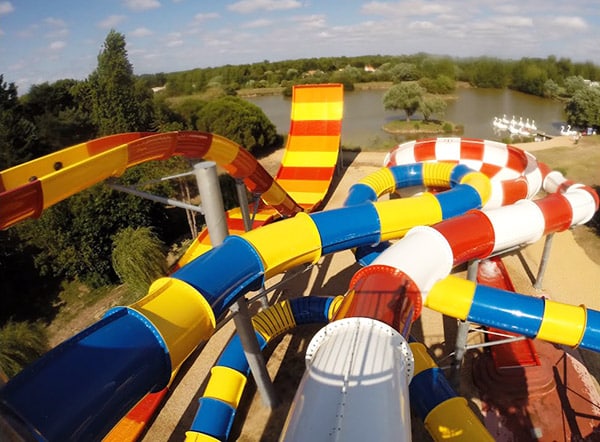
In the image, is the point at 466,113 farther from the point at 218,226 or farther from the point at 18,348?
the point at 18,348

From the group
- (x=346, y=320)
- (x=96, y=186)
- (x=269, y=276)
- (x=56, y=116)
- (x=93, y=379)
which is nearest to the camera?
(x=93, y=379)

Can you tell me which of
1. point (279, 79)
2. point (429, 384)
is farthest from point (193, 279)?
point (279, 79)

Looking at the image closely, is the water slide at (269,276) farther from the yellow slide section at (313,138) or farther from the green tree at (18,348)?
the yellow slide section at (313,138)

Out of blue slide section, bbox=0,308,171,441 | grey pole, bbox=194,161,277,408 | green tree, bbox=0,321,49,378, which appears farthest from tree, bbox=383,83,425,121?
blue slide section, bbox=0,308,171,441

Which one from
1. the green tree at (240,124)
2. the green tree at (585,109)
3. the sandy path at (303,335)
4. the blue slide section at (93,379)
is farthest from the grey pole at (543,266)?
the green tree at (585,109)

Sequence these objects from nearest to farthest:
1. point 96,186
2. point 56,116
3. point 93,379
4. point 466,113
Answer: point 93,379, point 96,186, point 56,116, point 466,113

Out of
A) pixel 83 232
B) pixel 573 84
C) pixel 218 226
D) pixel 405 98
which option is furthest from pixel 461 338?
pixel 573 84
